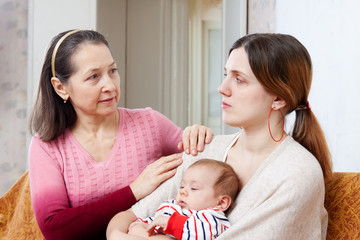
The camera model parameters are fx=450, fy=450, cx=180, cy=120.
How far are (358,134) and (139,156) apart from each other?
98 cm

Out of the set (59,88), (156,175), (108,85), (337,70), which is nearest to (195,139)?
(156,175)

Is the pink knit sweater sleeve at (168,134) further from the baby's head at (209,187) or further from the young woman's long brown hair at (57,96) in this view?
the baby's head at (209,187)

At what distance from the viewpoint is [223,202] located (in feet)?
4.86

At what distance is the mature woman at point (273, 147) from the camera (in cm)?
Result: 130

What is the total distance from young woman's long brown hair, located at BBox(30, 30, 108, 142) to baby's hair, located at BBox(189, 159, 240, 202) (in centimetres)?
72

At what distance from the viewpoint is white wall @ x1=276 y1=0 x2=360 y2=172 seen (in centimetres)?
204

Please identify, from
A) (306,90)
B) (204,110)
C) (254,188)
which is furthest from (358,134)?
(204,110)

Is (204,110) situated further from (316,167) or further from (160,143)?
(316,167)

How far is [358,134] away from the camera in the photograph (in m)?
2.01

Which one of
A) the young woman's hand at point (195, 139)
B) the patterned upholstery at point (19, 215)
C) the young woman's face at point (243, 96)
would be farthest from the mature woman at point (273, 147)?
the patterned upholstery at point (19, 215)

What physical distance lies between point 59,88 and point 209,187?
34.1 inches

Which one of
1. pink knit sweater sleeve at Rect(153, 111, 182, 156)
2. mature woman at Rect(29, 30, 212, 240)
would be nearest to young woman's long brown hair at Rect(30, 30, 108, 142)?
mature woman at Rect(29, 30, 212, 240)

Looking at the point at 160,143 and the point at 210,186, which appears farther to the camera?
the point at 160,143

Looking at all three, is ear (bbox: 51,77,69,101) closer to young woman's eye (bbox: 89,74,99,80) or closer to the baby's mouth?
young woman's eye (bbox: 89,74,99,80)
